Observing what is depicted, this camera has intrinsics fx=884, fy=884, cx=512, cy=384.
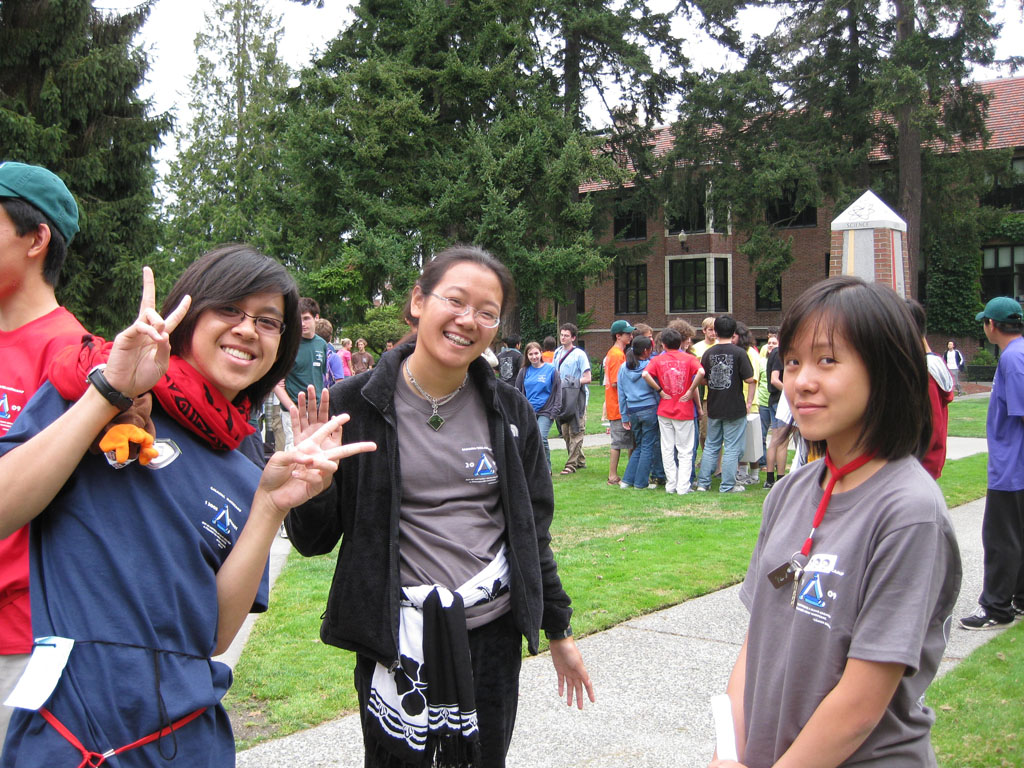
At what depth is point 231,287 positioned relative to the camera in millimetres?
2070

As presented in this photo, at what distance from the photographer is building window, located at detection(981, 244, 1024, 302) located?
1479 inches

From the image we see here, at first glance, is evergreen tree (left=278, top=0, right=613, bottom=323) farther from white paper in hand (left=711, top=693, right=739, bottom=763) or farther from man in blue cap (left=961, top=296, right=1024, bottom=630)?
white paper in hand (left=711, top=693, right=739, bottom=763)

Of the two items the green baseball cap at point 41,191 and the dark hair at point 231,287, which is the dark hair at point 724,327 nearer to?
the dark hair at point 231,287

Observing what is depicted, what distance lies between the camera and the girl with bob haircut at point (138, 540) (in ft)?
5.31

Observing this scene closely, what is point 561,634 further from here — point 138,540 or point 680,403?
point 680,403

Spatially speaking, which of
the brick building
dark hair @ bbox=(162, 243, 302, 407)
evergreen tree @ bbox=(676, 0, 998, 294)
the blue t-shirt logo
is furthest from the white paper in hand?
the brick building

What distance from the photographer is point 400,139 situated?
29375 mm

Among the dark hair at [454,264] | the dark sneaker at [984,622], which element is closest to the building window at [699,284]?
the dark sneaker at [984,622]

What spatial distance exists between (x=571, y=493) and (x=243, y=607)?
926cm

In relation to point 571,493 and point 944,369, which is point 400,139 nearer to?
point 571,493

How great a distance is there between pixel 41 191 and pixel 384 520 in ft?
3.93

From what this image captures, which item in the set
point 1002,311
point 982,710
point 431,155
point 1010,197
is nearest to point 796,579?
point 982,710

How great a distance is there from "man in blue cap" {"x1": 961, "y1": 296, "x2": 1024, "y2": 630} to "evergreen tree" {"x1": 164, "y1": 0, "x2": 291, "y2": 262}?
113 feet

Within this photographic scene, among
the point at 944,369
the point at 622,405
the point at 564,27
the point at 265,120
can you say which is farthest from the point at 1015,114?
the point at 944,369
